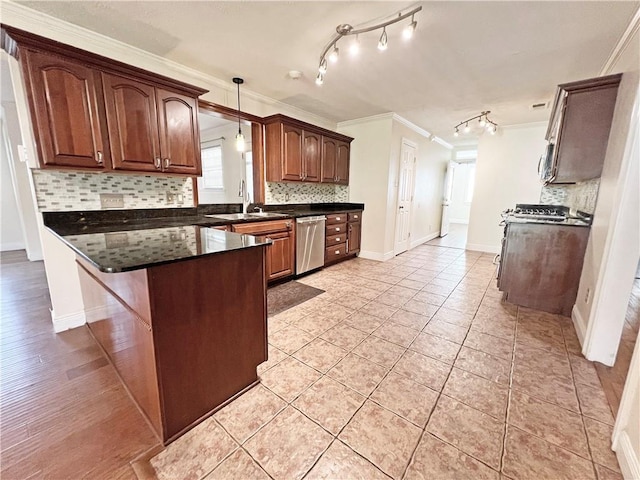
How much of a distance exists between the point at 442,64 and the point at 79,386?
4.00 metres

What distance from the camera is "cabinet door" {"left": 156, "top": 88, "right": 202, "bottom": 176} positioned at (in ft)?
7.66

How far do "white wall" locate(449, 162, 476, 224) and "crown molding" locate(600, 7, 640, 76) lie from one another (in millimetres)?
7454

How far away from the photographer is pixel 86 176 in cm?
222

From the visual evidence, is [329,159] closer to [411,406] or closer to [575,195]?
[575,195]

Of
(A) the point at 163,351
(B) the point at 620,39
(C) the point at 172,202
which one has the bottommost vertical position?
(A) the point at 163,351

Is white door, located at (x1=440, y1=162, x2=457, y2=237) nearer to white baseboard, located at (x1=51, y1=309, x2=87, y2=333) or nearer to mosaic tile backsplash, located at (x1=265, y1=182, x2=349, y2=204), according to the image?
mosaic tile backsplash, located at (x1=265, y1=182, x2=349, y2=204)

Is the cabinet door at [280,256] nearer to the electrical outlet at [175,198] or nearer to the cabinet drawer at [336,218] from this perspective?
A: the cabinet drawer at [336,218]

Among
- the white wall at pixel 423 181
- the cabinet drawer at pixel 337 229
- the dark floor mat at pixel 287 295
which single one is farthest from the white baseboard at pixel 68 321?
the white wall at pixel 423 181

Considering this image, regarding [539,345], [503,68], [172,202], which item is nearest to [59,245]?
[172,202]

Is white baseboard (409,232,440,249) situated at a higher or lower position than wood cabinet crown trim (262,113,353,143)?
lower

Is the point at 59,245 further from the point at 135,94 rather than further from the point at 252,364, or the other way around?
the point at 252,364

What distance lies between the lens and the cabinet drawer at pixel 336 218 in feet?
13.3

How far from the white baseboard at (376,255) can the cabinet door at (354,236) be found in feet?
0.42

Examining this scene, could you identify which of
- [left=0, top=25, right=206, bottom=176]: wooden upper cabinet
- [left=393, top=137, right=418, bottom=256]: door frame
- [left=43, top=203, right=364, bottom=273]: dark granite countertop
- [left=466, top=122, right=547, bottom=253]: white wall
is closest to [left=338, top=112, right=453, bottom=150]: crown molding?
[left=393, top=137, right=418, bottom=256]: door frame
